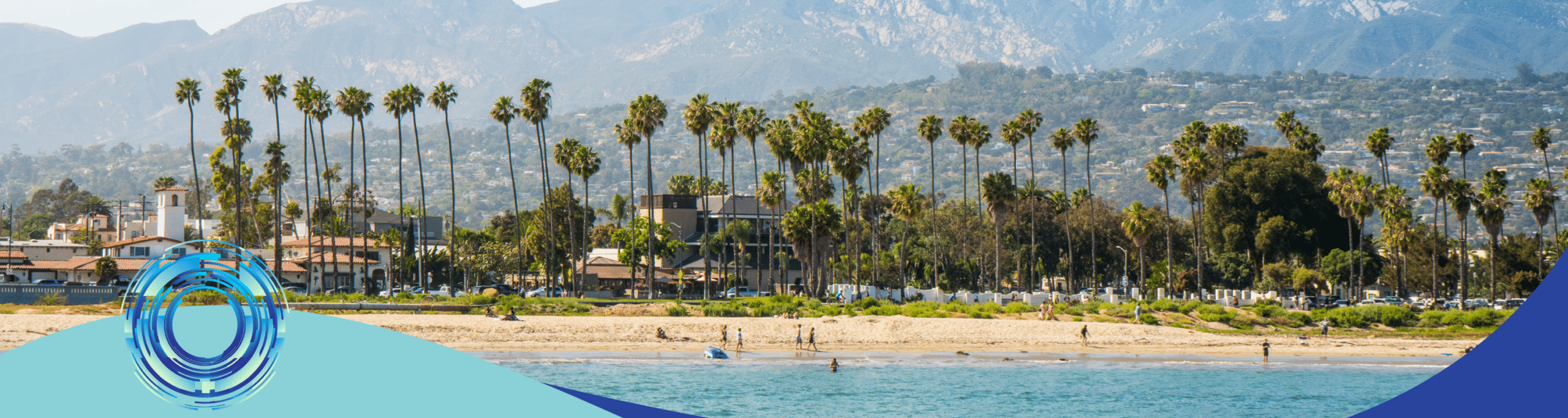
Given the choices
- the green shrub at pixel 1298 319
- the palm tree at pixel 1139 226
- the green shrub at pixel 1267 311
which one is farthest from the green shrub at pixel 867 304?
the green shrub at pixel 1298 319

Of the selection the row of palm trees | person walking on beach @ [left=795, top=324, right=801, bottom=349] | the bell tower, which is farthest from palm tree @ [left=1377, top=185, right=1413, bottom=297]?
the bell tower

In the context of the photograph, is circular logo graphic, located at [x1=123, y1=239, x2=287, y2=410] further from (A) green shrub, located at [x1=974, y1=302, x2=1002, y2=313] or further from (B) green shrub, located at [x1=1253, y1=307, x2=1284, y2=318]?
(B) green shrub, located at [x1=1253, y1=307, x2=1284, y2=318]

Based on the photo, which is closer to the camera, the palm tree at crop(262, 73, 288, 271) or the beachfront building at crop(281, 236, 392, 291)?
the palm tree at crop(262, 73, 288, 271)

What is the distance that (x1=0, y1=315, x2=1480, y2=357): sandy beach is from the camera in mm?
→ 46094

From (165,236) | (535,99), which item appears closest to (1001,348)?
(535,99)

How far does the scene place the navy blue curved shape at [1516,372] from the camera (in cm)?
1498

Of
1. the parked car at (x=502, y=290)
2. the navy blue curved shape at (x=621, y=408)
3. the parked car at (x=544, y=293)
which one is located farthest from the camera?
the parked car at (x=502, y=290)

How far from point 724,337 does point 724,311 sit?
37.6ft

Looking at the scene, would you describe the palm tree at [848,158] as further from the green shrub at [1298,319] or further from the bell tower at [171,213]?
the bell tower at [171,213]

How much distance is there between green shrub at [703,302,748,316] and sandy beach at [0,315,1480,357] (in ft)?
5.54

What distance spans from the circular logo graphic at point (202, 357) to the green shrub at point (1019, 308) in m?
43.7

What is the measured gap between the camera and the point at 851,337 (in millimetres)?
50531

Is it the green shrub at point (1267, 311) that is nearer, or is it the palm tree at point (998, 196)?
the green shrub at point (1267, 311)

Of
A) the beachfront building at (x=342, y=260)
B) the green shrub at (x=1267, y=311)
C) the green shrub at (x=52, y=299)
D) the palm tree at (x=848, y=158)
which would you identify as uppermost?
the palm tree at (x=848, y=158)
